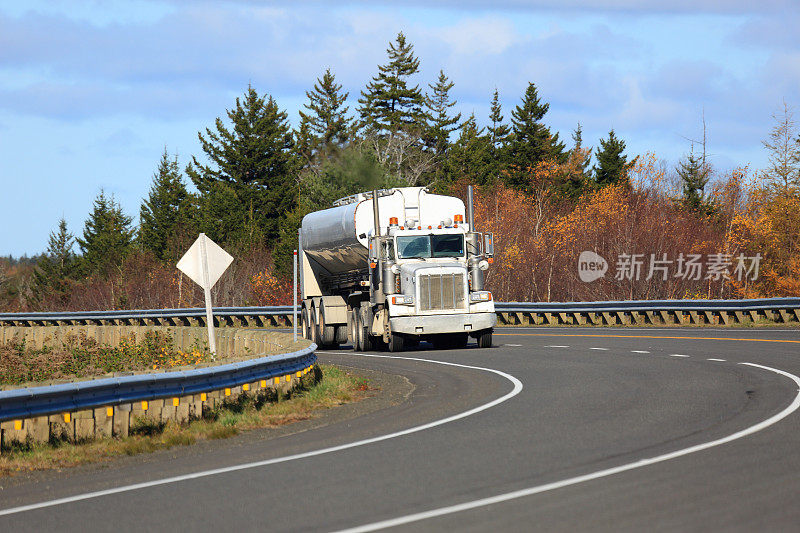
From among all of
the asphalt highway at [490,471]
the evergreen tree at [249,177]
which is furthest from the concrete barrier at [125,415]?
the evergreen tree at [249,177]

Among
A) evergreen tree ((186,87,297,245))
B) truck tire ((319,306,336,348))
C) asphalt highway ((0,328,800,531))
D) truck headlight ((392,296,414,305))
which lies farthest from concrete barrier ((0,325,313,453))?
evergreen tree ((186,87,297,245))

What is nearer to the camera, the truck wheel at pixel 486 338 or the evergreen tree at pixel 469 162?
the truck wheel at pixel 486 338

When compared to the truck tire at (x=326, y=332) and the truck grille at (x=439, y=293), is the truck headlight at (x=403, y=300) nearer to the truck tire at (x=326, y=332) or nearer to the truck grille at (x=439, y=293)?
the truck grille at (x=439, y=293)

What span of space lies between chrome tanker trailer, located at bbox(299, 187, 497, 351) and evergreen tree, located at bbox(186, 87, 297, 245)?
52.3 metres

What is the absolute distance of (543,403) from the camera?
47.5ft

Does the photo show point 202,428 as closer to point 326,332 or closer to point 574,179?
point 326,332

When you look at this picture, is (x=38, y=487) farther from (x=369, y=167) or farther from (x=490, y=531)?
(x=369, y=167)

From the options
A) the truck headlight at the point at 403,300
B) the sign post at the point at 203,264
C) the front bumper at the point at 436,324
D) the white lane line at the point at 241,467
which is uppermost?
the sign post at the point at 203,264

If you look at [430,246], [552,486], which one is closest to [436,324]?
[430,246]

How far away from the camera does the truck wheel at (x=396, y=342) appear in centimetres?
2703

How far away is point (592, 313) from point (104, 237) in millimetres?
76706

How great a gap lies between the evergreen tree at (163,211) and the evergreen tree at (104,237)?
8.08 ft

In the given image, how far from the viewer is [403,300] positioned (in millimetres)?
25938

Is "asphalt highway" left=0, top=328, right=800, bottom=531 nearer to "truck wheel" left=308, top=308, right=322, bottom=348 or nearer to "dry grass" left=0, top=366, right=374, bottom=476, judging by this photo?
"dry grass" left=0, top=366, right=374, bottom=476
